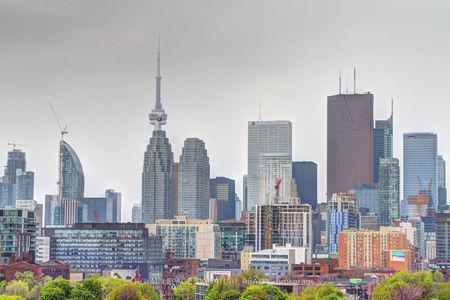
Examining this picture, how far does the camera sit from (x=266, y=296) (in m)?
115

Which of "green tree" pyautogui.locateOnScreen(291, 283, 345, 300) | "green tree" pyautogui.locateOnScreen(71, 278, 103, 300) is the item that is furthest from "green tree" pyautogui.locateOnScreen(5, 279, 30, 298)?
"green tree" pyautogui.locateOnScreen(291, 283, 345, 300)

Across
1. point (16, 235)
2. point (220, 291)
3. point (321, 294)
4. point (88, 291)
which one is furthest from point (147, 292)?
point (16, 235)

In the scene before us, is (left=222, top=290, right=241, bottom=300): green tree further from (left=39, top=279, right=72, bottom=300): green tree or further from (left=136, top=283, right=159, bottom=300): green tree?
(left=39, top=279, right=72, bottom=300): green tree

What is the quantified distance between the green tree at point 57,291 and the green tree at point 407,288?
86.9 ft

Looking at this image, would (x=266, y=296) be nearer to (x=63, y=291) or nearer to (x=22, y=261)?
(x=63, y=291)

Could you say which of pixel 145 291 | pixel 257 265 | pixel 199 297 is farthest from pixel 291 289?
pixel 257 265

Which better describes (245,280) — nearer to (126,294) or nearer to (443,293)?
(443,293)

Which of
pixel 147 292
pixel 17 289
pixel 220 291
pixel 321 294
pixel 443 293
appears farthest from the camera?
pixel 17 289

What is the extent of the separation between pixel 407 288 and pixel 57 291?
1207 inches

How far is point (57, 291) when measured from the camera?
11275 cm

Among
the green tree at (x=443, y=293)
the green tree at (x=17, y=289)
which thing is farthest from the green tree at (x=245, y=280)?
the green tree at (x=17, y=289)

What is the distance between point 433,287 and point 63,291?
38417mm

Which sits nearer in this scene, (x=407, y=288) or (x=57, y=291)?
(x=57, y=291)

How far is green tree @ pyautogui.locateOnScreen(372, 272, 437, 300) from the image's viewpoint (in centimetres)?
12056
